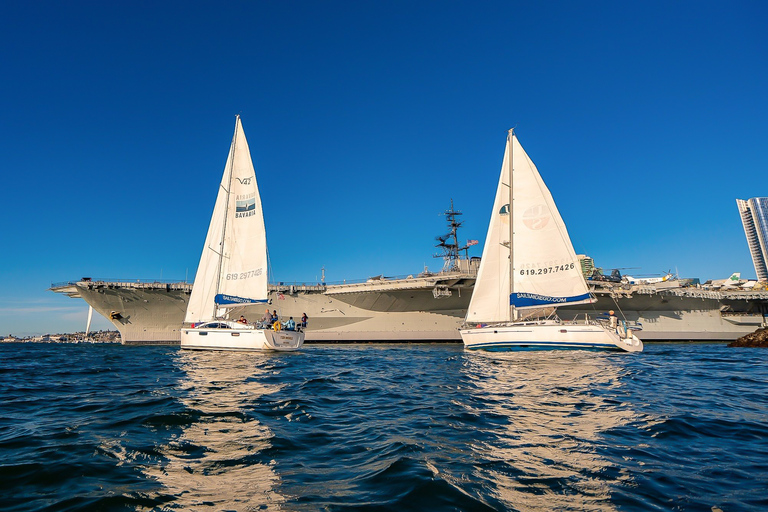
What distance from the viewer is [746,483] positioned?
3895mm

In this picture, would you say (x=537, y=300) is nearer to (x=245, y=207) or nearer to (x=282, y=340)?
(x=282, y=340)

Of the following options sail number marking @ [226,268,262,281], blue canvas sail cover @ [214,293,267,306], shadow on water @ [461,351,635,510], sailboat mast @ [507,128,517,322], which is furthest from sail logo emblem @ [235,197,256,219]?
shadow on water @ [461,351,635,510]

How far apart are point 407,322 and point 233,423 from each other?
110 ft

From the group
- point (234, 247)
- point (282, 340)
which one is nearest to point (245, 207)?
point (234, 247)

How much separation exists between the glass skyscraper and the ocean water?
113889 mm

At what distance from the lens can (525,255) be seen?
2233cm

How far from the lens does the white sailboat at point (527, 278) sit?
19.5 m

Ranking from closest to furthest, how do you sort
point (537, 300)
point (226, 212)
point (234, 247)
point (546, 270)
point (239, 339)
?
point (239, 339), point (537, 300), point (546, 270), point (234, 247), point (226, 212)

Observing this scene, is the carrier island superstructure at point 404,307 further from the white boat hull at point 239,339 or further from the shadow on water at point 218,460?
the shadow on water at point 218,460

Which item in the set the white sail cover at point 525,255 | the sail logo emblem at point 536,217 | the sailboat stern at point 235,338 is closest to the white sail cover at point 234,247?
the sailboat stern at point 235,338

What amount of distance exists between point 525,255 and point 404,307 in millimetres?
18055

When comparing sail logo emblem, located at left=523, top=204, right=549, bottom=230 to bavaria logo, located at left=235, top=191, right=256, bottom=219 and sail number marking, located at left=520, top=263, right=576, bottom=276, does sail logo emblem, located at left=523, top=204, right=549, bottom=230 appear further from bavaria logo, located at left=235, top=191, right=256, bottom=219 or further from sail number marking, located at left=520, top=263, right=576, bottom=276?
bavaria logo, located at left=235, top=191, right=256, bottom=219

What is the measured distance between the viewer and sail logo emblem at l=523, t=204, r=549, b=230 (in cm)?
2211

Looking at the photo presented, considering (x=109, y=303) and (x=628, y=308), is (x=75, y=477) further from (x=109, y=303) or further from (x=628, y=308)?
(x=628, y=308)
